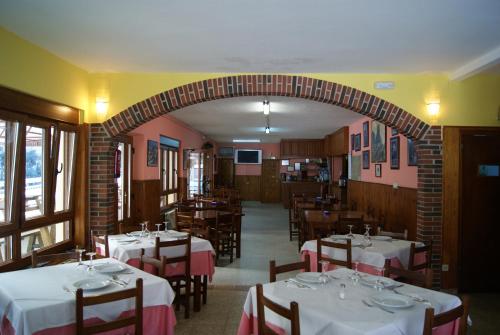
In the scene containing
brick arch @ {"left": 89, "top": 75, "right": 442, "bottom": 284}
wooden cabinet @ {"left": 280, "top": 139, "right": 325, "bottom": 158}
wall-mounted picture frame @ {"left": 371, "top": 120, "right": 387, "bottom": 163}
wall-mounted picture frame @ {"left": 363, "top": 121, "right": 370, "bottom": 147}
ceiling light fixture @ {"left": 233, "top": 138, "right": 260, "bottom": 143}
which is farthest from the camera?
ceiling light fixture @ {"left": 233, "top": 138, "right": 260, "bottom": 143}

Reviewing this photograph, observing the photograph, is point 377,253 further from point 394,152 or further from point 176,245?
point 394,152

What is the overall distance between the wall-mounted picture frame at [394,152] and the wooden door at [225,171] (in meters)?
11.8

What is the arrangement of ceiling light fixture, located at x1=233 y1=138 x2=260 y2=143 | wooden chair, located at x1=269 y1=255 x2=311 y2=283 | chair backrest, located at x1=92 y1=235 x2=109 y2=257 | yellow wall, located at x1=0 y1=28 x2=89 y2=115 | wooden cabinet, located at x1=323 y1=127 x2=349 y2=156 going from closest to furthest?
wooden chair, located at x1=269 y1=255 x2=311 y2=283, yellow wall, located at x1=0 y1=28 x2=89 y2=115, chair backrest, located at x1=92 y1=235 x2=109 y2=257, wooden cabinet, located at x1=323 y1=127 x2=349 y2=156, ceiling light fixture, located at x1=233 y1=138 x2=260 y2=143

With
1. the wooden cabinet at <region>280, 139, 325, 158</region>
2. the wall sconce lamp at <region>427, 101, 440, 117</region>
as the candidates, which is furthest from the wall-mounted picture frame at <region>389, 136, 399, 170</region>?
the wooden cabinet at <region>280, 139, 325, 158</region>

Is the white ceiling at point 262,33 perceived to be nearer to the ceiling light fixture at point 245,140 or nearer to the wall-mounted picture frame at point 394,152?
the wall-mounted picture frame at point 394,152

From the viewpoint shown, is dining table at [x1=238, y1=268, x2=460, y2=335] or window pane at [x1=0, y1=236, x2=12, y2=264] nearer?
dining table at [x1=238, y1=268, x2=460, y2=335]

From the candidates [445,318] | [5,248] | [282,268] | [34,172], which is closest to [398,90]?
[282,268]

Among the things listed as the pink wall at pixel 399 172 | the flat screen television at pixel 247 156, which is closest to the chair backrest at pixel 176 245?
the pink wall at pixel 399 172

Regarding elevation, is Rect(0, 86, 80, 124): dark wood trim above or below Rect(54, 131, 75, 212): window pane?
above

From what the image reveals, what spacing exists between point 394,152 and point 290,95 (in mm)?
3025

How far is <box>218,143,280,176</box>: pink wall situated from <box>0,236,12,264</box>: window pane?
15018 millimetres

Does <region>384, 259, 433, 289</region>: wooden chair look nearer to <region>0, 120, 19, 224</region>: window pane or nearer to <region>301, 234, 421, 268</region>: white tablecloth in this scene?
<region>301, 234, 421, 268</region>: white tablecloth

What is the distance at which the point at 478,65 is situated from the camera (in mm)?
4664

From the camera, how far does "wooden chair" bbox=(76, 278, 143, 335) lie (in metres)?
2.43
